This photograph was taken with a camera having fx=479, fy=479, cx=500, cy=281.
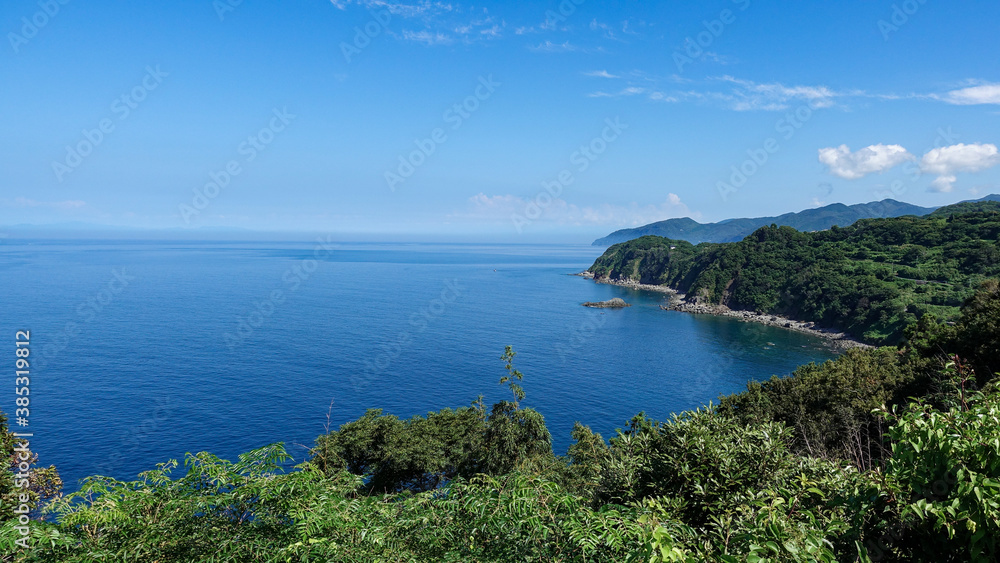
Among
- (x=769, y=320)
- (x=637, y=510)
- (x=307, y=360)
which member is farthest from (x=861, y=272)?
(x=637, y=510)

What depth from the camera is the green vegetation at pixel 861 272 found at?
88062 millimetres

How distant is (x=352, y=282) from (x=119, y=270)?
269ft

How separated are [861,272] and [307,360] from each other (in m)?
115

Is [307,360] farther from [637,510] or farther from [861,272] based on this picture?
[861,272]

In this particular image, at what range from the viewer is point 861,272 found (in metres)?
106

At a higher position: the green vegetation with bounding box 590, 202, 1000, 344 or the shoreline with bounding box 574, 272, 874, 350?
the green vegetation with bounding box 590, 202, 1000, 344

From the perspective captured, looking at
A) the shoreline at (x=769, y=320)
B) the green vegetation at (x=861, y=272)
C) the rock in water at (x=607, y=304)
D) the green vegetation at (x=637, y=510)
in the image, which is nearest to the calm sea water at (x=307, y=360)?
the shoreline at (x=769, y=320)

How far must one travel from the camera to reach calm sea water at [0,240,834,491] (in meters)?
43.8

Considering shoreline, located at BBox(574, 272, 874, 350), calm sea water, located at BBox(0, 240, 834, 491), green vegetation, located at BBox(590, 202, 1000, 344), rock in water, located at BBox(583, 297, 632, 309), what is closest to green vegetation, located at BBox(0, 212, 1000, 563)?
calm sea water, located at BBox(0, 240, 834, 491)

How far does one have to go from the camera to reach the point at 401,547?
6.98m

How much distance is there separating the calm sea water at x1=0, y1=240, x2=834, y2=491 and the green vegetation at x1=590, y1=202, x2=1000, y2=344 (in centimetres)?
1328

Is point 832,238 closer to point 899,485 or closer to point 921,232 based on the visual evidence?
point 921,232

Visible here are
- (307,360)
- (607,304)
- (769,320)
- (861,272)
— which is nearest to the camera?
(307,360)

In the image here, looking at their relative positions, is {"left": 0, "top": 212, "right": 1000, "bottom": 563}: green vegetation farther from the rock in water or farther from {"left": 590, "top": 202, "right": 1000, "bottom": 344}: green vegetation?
the rock in water
